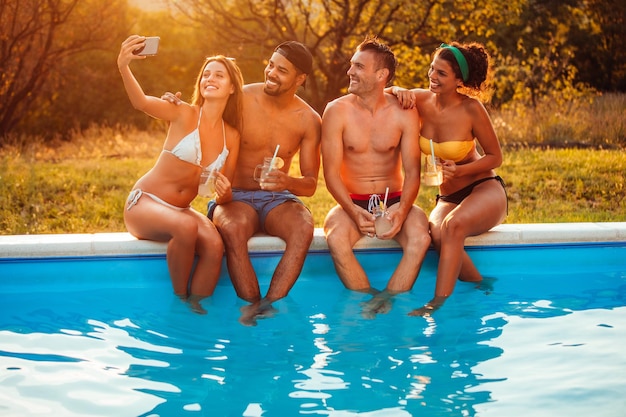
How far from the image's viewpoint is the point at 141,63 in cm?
1866

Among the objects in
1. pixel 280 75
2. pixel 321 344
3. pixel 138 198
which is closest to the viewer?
pixel 321 344

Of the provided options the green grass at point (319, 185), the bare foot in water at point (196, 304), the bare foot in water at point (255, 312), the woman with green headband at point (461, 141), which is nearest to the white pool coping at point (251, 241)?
the woman with green headband at point (461, 141)

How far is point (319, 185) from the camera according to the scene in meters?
8.95

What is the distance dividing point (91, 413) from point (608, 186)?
6.17 metres

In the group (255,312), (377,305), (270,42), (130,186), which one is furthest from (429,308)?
(270,42)

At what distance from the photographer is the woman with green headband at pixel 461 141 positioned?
16.5 feet

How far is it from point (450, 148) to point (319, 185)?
12.5ft

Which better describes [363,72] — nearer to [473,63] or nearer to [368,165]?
[368,165]

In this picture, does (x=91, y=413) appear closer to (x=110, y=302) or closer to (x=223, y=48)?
(x=110, y=302)

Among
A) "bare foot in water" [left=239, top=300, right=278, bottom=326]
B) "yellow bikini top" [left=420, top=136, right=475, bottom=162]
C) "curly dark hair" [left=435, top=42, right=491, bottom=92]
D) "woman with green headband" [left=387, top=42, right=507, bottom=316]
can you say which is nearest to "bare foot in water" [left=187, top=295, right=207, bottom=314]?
"bare foot in water" [left=239, top=300, right=278, bottom=326]

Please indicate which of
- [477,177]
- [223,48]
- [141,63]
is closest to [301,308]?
[477,177]

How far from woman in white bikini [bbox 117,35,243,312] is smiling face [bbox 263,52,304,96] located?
19cm

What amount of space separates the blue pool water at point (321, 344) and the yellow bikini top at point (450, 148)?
0.61 m

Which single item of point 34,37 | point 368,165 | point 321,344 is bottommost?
point 321,344
